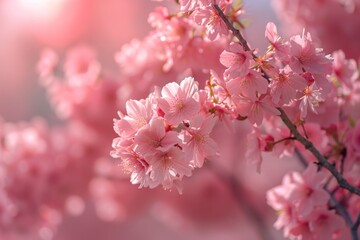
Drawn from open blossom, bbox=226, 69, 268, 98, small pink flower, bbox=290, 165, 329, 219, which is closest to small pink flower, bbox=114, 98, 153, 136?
open blossom, bbox=226, 69, 268, 98

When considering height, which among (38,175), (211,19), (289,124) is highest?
(38,175)

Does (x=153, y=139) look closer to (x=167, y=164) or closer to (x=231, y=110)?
(x=167, y=164)

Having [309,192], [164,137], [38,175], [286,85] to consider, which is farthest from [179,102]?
[38,175]

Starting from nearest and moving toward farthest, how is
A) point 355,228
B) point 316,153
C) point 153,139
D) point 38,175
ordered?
point 153,139
point 316,153
point 355,228
point 38,175

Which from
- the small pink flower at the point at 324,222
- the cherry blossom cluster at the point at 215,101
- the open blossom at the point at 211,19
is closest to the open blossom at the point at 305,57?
the cherry blossom cluster at the point at 215,101

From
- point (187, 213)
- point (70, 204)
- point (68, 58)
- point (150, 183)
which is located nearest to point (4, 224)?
point (70, 204)
